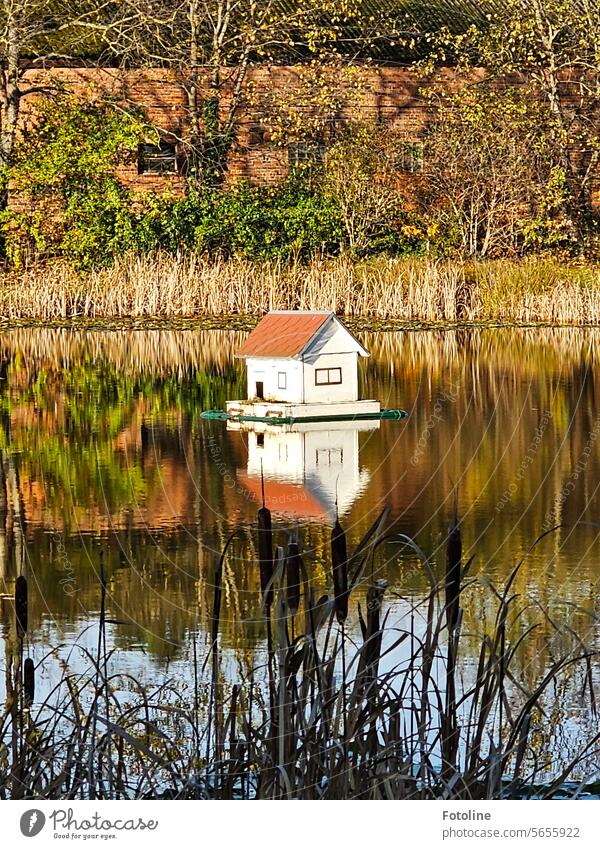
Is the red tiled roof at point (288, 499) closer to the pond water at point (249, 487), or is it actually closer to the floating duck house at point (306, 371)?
the pond water at point (249, 487)

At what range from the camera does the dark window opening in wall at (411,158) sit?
108ft

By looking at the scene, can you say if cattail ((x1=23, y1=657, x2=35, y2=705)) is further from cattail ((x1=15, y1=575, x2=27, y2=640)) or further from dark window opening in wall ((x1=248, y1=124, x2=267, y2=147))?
dark window opening in wall ((x1=248, y1=124, x2=267, y2=147))

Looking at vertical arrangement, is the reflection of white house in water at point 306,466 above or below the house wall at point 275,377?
below

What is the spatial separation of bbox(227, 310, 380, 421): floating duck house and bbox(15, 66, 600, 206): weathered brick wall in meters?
17.1

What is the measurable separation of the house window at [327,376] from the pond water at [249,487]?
869 mm

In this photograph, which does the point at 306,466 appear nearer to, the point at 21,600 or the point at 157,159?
the point at 21,600

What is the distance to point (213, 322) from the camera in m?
25.5

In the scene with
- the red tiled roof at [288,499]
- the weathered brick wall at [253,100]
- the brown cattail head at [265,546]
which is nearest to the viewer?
the brown cattail head at [265,546]

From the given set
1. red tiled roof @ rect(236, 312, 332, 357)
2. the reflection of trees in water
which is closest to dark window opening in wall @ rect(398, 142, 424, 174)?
the reflection of trees in water

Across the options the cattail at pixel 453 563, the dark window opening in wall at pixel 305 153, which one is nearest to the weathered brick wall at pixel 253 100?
the dark window opening in wall at pixel 305 153

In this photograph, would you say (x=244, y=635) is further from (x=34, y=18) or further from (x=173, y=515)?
(x=34, y=18)

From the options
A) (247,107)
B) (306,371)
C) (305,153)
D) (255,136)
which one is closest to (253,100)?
(247,107)

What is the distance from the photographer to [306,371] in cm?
1500

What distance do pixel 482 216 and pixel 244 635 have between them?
26.8 metres
